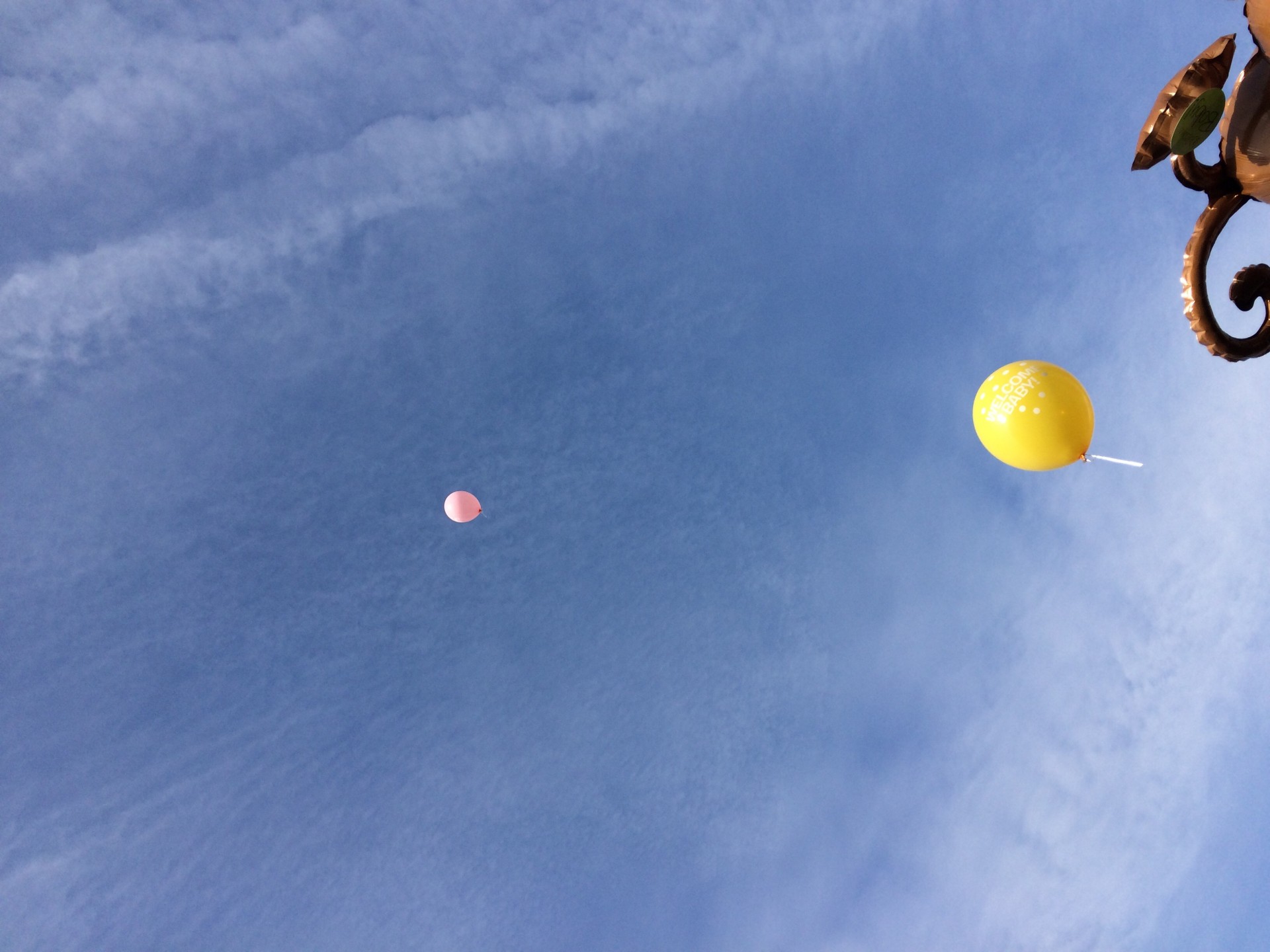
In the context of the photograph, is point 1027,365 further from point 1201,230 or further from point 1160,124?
point 1160,124

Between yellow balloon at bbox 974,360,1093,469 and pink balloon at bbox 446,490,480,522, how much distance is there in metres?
4.69

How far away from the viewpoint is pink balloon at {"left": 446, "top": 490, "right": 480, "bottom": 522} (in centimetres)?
809

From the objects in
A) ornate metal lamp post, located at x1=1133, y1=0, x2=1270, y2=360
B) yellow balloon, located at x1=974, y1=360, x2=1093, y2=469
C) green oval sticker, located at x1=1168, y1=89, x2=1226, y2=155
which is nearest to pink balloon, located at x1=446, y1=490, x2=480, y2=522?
yellow balloon, located at x1=974, y1=360, x2=1093, y2=469

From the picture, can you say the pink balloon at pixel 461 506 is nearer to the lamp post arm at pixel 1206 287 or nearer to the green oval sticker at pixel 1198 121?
the lamp post arm at pixel 1206 287

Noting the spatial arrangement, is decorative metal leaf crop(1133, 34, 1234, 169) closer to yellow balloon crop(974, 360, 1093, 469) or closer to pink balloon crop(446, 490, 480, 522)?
yellow balloon crop(974, 360, 1093, 469)

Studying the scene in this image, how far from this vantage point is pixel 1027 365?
5.67m

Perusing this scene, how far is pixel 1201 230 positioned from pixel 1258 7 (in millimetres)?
1012

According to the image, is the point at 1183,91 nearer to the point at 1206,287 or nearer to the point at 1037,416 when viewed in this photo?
the point at 1206,287

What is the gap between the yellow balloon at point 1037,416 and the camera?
5.38 m

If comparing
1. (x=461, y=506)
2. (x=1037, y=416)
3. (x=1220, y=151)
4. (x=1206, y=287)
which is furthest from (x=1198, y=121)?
(x=461, y=506)

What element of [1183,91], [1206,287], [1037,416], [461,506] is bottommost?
[1206,287]

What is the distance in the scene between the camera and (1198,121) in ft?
12.8

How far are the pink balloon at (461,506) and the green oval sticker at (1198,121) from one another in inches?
242

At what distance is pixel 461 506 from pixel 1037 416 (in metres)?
5.05
